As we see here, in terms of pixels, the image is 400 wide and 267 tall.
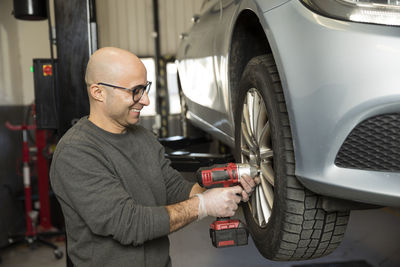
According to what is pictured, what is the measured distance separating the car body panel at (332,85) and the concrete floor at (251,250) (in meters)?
2.50

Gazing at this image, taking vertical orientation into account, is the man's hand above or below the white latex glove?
above

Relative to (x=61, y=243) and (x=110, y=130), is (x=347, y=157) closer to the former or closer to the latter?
(x=110, y=130)

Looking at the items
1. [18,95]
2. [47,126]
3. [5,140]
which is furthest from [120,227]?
[18,95]

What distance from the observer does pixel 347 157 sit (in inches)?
41.6

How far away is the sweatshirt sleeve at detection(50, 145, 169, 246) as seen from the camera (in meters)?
1.41

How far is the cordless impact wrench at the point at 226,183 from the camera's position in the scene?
150cm

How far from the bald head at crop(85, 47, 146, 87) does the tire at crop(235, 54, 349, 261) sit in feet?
1.40

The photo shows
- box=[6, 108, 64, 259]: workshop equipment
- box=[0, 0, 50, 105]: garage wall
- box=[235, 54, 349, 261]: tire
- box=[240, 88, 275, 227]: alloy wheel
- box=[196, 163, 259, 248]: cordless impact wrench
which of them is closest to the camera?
box=[235, 54, 349, 261]: tire

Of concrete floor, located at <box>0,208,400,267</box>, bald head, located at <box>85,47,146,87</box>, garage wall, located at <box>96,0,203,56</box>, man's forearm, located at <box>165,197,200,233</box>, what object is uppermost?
garage wall, located at <box>96,0,203,56</box>

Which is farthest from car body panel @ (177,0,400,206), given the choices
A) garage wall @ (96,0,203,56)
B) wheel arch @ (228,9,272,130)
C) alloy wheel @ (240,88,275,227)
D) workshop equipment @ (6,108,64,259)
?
garage wall @ (96,0,203,56)

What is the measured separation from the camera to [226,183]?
156 centimetres

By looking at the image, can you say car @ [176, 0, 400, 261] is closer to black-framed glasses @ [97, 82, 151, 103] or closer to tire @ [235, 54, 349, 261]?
tire @ [235, 54, 349, 261]

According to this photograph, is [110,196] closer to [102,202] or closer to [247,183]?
[102,202]

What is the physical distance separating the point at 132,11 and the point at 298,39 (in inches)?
346
